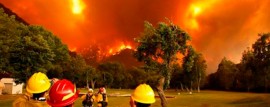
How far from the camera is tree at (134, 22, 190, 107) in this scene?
140 ft

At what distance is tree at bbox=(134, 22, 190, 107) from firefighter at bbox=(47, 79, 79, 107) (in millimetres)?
35594

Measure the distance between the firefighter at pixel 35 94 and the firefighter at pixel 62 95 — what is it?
1.47 metres

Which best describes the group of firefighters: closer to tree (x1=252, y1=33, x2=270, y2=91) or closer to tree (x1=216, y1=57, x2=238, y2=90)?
tree (x1=252, y1=33, x2=270, y2=91)

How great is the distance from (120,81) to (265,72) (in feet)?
334

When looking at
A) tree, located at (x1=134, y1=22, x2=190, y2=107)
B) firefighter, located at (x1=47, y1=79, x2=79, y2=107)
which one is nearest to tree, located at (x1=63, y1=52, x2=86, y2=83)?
tree, located at (x1=134, y1=22, x2=190, y2=107)

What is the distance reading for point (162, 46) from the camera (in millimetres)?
42500

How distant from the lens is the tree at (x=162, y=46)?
4253 centimetres

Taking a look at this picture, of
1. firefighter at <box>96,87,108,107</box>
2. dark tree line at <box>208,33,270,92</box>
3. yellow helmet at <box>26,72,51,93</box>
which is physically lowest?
firefighter at <box>96,87,108,107</box>

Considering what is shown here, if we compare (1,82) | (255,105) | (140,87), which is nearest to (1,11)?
(1,82)

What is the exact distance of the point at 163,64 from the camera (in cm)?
4256

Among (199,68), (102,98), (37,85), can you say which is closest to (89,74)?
(199,68)

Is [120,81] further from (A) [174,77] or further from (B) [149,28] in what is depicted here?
(B) [149,28]

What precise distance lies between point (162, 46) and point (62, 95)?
36130 millimetres

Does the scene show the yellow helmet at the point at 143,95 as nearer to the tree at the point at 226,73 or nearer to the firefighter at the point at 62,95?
the firefighter at the point at 62,95
